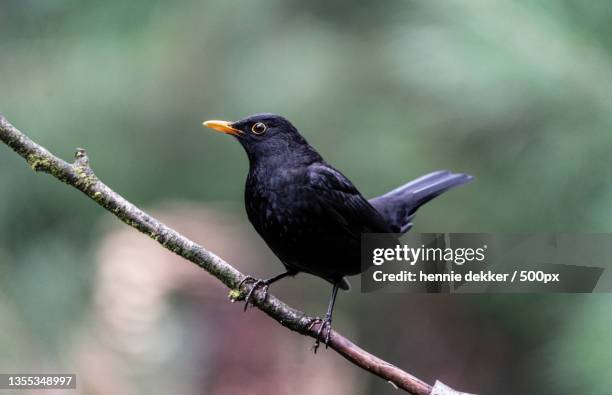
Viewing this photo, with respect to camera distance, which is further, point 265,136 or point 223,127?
point 265,136

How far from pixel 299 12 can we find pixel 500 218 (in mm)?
2741

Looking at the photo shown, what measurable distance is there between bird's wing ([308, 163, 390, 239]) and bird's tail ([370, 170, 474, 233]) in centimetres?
42

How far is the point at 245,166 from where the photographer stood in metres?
4.23

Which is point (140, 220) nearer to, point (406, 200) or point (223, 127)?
point (223, 127)

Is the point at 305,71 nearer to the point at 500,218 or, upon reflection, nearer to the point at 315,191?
the point at 315,191

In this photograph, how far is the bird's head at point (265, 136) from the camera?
3.53 metres

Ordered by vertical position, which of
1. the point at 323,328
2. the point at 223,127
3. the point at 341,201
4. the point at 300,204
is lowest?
the point at 323,328

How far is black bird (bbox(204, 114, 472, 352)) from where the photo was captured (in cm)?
323

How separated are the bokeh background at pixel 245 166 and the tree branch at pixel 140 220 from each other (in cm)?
44

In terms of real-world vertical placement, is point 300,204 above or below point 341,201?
below

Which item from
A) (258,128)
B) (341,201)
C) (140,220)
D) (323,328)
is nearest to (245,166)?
(258,128)

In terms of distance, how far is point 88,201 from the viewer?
3.76 meters

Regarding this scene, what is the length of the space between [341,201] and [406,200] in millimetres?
795

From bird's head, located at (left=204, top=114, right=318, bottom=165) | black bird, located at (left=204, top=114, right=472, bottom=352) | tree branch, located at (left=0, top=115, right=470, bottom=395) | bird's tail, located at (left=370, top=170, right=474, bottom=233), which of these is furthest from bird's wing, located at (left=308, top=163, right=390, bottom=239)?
tree branch, located at (left=0, top=115, right=470, bottom=395)
